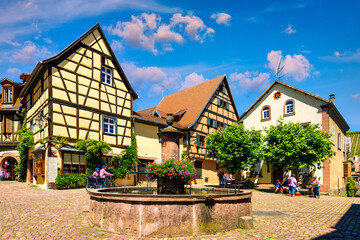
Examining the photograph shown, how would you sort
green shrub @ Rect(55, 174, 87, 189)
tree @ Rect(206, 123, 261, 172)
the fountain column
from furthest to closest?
tree @ Rect(206, 123, 261, 172)
green shrub @ Rect(55, 174, 87, 189)
the fountain column

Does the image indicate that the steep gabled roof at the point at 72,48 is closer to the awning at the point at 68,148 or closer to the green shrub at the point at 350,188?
the awning at the point at 68,148

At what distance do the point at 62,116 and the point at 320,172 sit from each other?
2023cm

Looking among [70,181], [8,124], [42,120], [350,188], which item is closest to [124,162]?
[70,181]

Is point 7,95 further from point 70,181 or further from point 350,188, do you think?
point 350,188

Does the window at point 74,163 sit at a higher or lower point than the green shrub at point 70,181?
higher

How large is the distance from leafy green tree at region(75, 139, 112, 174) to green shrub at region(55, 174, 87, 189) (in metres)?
0.89

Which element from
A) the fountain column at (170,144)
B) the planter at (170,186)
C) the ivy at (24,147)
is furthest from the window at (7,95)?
the planter at (170,186)

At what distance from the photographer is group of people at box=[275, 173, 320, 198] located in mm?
18141

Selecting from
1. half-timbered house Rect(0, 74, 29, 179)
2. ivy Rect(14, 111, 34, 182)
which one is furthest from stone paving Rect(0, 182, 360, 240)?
half-timbered house Rect(0, 74, 29, 179)

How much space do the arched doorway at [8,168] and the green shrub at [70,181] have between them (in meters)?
11.9

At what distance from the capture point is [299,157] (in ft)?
65.9

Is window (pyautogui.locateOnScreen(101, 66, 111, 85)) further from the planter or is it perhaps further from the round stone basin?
the round stone basin

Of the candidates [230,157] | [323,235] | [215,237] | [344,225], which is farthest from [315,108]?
[215,237]

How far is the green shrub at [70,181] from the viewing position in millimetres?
18062
